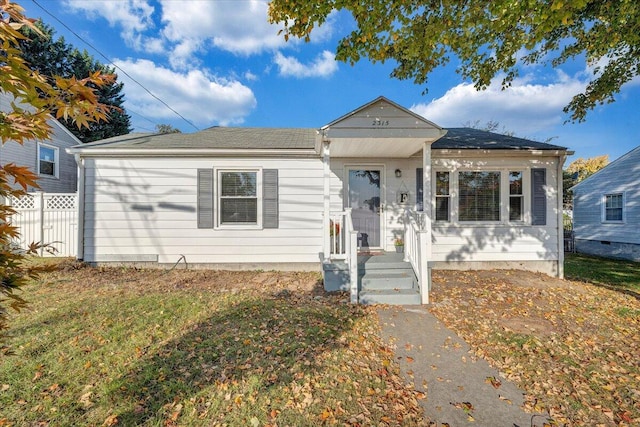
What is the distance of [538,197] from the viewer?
7.16 metres

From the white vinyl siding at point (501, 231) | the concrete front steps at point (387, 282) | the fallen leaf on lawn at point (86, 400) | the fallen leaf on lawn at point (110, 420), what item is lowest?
the fallen leaf on lawn at point (110, 420)

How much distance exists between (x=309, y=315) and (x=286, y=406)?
1910 mm

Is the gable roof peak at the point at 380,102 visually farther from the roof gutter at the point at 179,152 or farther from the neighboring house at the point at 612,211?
the neighboring house at the point at 612,211

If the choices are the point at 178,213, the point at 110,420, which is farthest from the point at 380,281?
the point at 178,213

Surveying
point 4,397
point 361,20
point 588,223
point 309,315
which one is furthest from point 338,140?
point 588,223

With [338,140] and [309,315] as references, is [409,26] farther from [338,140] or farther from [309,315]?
[309,315]

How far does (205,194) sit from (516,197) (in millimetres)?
7908

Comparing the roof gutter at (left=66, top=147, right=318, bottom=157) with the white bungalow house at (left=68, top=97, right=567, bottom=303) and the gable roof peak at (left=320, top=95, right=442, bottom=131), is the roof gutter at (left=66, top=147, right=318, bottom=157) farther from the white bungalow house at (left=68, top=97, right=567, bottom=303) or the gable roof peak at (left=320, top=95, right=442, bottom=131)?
the gable roof peak at (left=320, top=95, right=442, bottom=131)

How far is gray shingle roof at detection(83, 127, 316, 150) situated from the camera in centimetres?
706

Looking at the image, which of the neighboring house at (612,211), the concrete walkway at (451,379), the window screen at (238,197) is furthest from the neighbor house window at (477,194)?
the neighboring house at (612,211)

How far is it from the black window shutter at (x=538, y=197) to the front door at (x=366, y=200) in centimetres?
384

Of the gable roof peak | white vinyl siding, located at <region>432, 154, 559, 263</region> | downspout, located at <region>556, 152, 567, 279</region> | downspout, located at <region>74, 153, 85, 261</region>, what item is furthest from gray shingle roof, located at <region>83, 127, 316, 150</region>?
downspout, located at <region>556, 152, 567, 279</region>

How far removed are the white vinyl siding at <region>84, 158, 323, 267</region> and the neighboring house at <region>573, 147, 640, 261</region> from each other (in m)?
12.7

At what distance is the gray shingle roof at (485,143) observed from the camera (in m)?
6.96
